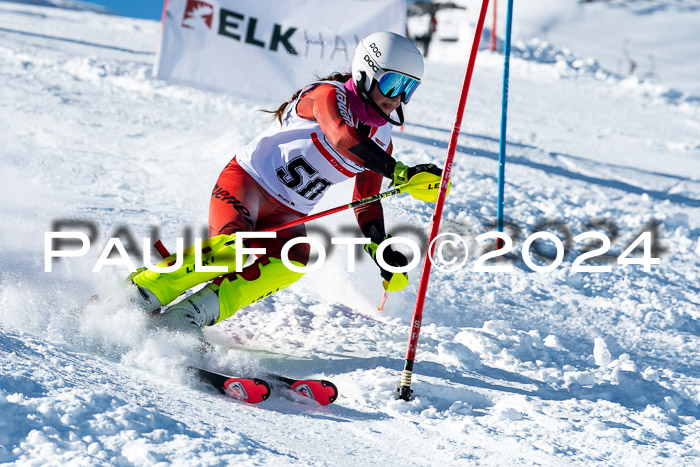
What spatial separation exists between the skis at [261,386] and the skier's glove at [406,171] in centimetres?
95

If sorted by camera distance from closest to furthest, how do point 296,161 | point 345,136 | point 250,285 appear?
point 345,136 → point 250,285 → point 296,161

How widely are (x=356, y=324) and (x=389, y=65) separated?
1.57m

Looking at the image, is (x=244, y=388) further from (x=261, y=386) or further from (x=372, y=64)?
(x=372, y=64)

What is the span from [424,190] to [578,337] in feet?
5.44

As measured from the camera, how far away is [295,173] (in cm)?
350

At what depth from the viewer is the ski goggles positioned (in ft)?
10.6

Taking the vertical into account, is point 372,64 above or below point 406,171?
above

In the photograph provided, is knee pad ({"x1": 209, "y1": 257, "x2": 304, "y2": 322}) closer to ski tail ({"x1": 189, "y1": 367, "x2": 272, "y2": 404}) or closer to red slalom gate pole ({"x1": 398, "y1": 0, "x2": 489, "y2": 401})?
ski tail ({"x1": 189, "y1": 367, "x2": 272, "y2": 404})

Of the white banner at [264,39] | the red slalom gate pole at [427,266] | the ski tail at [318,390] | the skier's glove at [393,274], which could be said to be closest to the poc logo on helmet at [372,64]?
the red slalom gate pole at [427,266]

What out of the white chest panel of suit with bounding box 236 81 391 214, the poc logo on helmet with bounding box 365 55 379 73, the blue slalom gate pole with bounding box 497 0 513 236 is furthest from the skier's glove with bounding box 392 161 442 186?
the blue slalom gate pole with bounding box 497 0 513 236

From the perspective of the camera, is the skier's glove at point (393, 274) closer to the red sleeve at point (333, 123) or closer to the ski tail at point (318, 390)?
the red sleeve at point (333, 123)

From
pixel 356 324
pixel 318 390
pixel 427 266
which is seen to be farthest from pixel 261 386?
pixel 356 324

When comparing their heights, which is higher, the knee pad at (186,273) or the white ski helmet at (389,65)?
the white ski helmet at (389,65)

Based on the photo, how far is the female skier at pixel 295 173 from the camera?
321 centimetres
